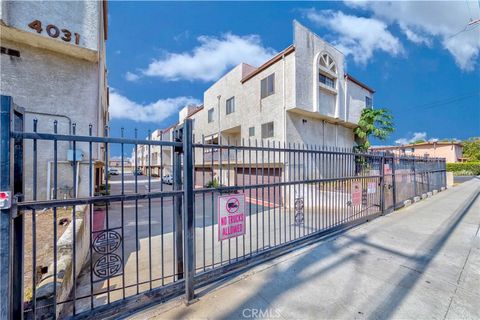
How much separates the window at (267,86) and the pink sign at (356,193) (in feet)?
32.6

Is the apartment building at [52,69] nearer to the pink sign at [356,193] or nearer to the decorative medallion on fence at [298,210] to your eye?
the decorative medallion on fence at [298,210]

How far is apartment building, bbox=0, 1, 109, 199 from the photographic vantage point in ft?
23.1

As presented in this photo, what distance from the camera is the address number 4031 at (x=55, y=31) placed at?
273 inches

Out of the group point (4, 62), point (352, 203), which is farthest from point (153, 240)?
point (4, 62)

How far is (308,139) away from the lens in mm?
15148

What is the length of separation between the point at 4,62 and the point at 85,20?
2.95m

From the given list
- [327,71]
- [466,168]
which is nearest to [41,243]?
[327,71]

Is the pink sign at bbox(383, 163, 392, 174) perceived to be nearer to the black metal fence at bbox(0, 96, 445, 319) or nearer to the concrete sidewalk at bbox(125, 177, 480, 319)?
the black metal fence at bbox(0, 96, 445, 319)

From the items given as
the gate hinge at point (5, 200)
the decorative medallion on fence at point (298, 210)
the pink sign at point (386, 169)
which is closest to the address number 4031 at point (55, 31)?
the gate hinge at point (5, 200)

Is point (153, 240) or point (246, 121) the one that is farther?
point (246, 121)

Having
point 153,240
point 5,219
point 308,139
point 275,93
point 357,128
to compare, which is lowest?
point 153,240

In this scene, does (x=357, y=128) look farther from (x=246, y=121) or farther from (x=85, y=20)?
(x=85, y=20)

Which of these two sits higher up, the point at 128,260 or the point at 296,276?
the point at 296,276

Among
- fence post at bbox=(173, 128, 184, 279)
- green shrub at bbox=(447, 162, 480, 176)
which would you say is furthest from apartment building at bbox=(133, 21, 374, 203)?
green shrub at bbox=(447, 162, 480, 176)
